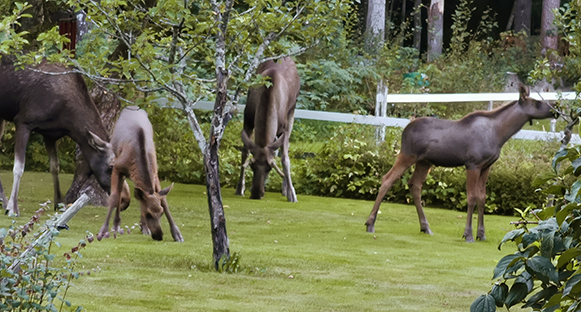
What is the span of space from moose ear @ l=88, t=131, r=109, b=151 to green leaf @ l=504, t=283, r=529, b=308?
23.0 feet

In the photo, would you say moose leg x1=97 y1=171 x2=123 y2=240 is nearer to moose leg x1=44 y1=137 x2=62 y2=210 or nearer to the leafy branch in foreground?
moose leg x1=44 y1=137 x2=62 y2=210

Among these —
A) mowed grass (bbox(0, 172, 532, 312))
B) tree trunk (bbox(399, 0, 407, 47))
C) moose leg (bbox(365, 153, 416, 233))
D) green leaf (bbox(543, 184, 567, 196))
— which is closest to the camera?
green leaf (bbox(543, 184, 567, 196))

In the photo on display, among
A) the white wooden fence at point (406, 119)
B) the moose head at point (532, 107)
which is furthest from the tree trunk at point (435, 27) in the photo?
the moose head at point (532, 107)

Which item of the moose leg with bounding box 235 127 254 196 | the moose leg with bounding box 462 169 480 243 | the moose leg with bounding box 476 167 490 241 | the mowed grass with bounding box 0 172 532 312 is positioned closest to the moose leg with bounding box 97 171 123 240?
the mowed grass with bounding box 0 172 532 312

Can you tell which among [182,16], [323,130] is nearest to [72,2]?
[182,16]

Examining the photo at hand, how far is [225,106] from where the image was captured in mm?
7242

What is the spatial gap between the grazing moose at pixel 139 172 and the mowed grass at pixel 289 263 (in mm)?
255

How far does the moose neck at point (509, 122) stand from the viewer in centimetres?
974

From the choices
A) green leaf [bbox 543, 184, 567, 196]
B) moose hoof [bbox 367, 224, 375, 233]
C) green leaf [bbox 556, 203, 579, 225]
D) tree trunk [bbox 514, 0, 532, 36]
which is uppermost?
tree trunk [bbox 514, 0, 532, 36]

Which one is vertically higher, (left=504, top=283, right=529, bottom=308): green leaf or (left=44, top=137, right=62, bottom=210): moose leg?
(left=504, top=283, right=529, bottom=308): green leaf

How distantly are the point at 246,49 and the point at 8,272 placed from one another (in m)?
4.41

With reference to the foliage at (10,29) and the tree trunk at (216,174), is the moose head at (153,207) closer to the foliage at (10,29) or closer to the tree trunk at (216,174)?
the tree trunk at (216,174)

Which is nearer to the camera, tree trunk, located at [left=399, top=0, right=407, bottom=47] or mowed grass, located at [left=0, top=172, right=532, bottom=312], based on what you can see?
mowed grass, located at [left=0, top=172, right=532, bottom=312]

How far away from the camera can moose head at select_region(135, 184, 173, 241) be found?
26.7 feet
